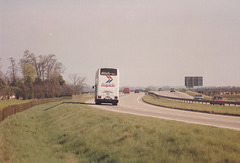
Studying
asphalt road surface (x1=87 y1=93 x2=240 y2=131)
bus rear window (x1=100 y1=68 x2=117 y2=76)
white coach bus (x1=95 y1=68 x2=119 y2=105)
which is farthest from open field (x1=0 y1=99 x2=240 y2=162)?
bus rear window (x1=100 y1=68 x2=117 y2=76)

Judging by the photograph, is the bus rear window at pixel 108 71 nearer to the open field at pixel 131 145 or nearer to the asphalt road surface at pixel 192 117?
the asphalt road surface at pixel 192 117

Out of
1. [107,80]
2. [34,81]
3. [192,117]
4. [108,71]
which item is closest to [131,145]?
[192,117]

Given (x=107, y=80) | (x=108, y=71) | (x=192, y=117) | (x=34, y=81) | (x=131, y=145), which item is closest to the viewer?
(x=131, y=145)

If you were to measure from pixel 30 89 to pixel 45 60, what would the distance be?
1667 centimetres

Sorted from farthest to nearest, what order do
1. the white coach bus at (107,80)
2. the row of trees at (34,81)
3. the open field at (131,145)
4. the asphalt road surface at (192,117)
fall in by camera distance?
the row of trees at (34,81), the white coach bus at (107,80), the asphalt road surface at (192,117), the open field at (131,145)

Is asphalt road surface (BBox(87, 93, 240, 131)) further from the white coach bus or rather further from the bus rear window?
the bus rear window

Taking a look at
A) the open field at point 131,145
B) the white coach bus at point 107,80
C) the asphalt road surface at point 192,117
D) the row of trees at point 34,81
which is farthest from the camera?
the row of trees at point 34,81

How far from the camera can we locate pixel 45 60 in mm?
89125

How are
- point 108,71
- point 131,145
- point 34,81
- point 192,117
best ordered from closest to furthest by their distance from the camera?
point 131,145
point 192,117
point 108,71
point 34,81

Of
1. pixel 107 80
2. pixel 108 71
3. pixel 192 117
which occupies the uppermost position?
pixel 108 71

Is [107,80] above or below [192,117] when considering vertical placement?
above

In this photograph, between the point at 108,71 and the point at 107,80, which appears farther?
the point at 108,71

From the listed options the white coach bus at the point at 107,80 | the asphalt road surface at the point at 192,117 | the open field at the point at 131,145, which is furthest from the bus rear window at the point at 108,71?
the open field at the point at 131,145

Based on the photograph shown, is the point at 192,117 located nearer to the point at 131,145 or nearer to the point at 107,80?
the point at 131,145
